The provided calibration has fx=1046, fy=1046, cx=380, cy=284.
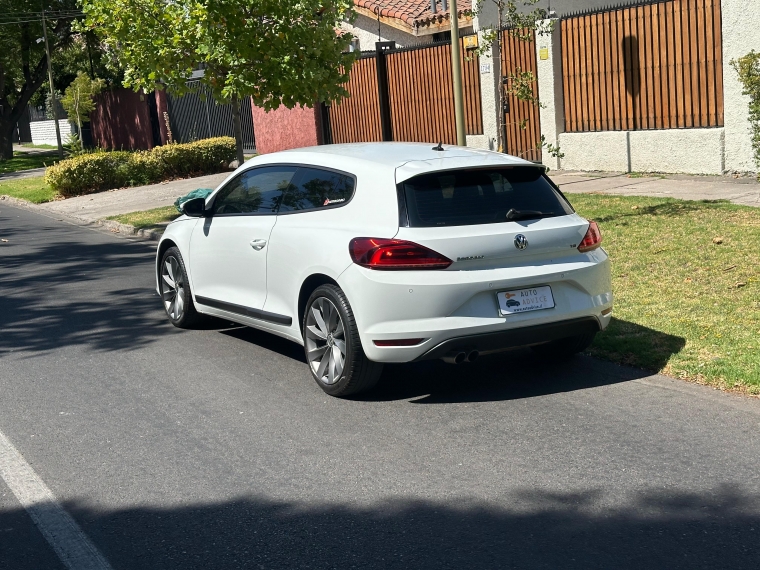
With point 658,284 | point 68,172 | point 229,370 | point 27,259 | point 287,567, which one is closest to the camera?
point 287,567

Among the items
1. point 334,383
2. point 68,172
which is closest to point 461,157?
point 334,383

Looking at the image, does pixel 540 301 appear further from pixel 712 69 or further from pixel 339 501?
pixel 712 69

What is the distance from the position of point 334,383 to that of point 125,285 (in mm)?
5500

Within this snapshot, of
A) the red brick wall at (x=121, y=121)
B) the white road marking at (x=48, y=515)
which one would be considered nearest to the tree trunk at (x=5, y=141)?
the red brick wall at (x=121, y=121)

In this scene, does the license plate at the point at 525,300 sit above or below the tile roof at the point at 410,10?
below

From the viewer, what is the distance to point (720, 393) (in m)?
6.40

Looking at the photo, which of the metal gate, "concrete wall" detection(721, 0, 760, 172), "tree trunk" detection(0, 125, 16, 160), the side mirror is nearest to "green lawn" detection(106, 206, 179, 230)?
the side mirror

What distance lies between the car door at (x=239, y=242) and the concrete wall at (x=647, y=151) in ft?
30.4

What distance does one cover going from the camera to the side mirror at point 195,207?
824 centimetres

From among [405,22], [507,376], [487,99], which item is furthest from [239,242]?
[405,22]

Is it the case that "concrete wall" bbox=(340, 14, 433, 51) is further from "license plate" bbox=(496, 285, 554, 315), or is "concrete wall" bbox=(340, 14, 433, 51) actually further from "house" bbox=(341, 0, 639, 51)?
"license plate" bbox=(496, 285, 554, 315)

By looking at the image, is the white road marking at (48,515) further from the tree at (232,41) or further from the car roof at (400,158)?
the tree at (232,41)

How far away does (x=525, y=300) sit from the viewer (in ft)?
21.0

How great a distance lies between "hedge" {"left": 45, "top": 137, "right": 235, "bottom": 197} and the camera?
23844 mm
